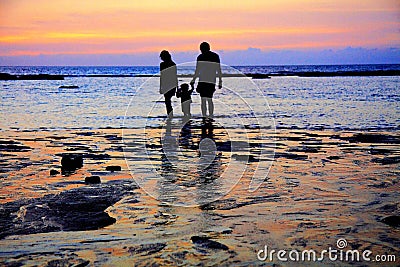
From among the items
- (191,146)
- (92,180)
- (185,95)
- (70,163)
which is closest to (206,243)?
(92,180)

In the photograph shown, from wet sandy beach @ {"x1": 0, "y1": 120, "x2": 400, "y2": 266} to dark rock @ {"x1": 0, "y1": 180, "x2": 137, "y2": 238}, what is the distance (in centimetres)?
1

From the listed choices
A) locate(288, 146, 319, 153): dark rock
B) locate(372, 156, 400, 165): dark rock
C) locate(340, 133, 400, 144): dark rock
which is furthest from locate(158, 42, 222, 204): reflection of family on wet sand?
locate(340, 133, 400, 144): dark rock

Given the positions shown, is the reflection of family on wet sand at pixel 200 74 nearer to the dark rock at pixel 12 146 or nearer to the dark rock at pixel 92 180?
the dark rock at pixel 12 146

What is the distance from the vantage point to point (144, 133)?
1467 centimetres

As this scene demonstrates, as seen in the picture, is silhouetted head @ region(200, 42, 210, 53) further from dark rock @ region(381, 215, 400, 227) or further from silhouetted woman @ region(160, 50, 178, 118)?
dark rock @ region(381, 215, 400, 227)

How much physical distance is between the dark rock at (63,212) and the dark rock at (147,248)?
2.56 feet

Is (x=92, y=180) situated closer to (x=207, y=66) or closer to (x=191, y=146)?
(x=191, y=146)

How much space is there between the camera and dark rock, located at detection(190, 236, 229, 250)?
16.6ft

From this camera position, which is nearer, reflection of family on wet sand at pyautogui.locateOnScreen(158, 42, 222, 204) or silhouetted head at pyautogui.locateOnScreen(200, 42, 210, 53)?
reflection of family on wet sand at pyautogui.locateOnScreen(158, 42, 222, 204)

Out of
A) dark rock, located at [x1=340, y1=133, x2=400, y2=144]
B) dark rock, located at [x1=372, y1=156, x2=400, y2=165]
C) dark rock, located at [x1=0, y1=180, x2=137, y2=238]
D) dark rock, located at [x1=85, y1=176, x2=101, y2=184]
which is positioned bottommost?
dark rock, located at [x1=0, y1=180, x2=137, y2=238]

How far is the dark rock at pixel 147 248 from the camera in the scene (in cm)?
491

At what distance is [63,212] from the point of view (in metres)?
6.29

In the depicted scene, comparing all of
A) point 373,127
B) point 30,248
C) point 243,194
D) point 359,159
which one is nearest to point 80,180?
point 243,194

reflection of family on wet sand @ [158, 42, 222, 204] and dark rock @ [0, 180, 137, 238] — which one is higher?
reflection of family on wet sand @ [158, 42, 222, 204]
